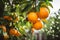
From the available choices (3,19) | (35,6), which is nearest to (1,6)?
(3,19)

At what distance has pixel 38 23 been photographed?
1.14m

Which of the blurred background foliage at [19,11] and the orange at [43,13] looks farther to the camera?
the blurred background foliage at [19,11]

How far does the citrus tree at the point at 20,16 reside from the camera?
3.72 feet

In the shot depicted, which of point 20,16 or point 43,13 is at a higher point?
point 43,13

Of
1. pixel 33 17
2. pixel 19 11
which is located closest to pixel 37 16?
pixel 33 17

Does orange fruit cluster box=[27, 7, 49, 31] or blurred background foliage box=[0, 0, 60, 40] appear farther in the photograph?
blurred background foliage box=[0, 0, 60, 40]

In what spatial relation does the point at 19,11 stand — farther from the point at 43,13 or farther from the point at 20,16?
the point at 43,13

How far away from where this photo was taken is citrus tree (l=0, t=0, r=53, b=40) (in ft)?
3.72

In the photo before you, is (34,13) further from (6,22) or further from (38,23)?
(6,22)

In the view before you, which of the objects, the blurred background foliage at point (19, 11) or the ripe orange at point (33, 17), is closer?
the ripe orange at point (33, 17)

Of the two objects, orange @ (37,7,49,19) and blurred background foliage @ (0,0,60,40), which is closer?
orange @ (37,7,49,19)

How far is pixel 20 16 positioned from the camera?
144cm

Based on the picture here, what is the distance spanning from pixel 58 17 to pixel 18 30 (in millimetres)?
6765

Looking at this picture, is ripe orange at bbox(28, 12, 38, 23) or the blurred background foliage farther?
the blurred background foliage
